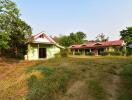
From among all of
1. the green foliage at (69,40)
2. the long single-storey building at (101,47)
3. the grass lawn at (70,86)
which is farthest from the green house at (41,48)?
the green foliage at (69,40)

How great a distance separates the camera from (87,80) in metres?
10.5

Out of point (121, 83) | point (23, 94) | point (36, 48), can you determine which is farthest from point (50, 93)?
point (36, 48)

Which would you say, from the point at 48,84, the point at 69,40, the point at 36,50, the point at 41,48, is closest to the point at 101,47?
the point at 41,48

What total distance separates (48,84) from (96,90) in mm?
2456

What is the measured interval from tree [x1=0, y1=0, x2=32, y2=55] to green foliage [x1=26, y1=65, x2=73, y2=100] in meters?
10.0

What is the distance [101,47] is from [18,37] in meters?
21.4

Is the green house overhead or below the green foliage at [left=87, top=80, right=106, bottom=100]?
overhead

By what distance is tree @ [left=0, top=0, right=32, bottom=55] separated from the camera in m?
20.3

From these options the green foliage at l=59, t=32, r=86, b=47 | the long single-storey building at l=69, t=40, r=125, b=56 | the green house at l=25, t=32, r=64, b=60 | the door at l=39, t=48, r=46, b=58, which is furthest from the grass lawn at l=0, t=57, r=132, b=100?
the green foliage at l=59, t=32, r=86, b=47

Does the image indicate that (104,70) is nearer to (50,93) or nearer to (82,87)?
(82,87)

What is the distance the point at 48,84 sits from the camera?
9.79m

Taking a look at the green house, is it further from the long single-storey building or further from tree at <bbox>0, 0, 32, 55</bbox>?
the long single-storey building

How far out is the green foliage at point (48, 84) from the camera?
8795 millimetres

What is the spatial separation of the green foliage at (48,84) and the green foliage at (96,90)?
1288mm
